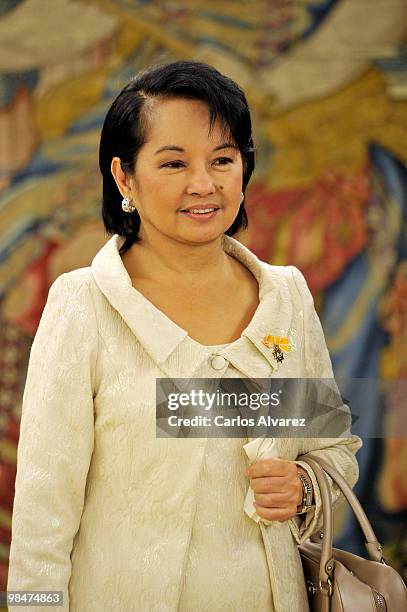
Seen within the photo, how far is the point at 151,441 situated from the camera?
5.34 ft

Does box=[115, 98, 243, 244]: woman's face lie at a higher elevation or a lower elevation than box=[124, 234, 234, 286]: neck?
higher

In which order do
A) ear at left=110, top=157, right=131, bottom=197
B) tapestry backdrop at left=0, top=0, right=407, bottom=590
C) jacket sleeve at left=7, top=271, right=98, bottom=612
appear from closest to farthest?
jacket sleeve at left=7, top=271, right=98, bottom=612
ear at left=110, top=157, right=131, bottom=197
tapestry backdrop at left=0, top=0, right=407, bottom=590

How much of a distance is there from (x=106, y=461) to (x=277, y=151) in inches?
98.4

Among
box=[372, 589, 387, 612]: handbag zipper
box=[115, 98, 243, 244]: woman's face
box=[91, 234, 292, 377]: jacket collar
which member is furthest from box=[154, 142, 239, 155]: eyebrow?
box=[372, 589, 387, 612]: handbag zipper

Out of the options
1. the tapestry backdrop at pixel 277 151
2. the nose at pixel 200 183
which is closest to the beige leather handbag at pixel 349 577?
the nose at pixel 200 183

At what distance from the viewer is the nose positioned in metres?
1.62

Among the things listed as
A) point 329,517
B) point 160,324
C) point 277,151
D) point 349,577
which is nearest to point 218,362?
point 160,324

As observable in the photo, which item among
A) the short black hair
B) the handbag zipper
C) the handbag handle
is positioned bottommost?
the handbag zipper

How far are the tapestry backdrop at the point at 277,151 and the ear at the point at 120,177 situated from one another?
2.15 m

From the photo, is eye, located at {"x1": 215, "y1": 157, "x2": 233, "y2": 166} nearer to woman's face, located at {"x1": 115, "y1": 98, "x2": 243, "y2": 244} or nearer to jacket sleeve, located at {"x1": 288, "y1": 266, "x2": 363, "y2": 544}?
woman's face, located at {"x1": 115, "y1": 98, "x2": 243, "y2": 244}

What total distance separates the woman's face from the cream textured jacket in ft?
0.52

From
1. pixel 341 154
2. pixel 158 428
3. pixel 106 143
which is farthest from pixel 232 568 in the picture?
pixel 341 154

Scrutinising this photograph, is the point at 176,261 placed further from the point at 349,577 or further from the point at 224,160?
the point at 349,577

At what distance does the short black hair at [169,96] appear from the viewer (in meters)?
1.64
